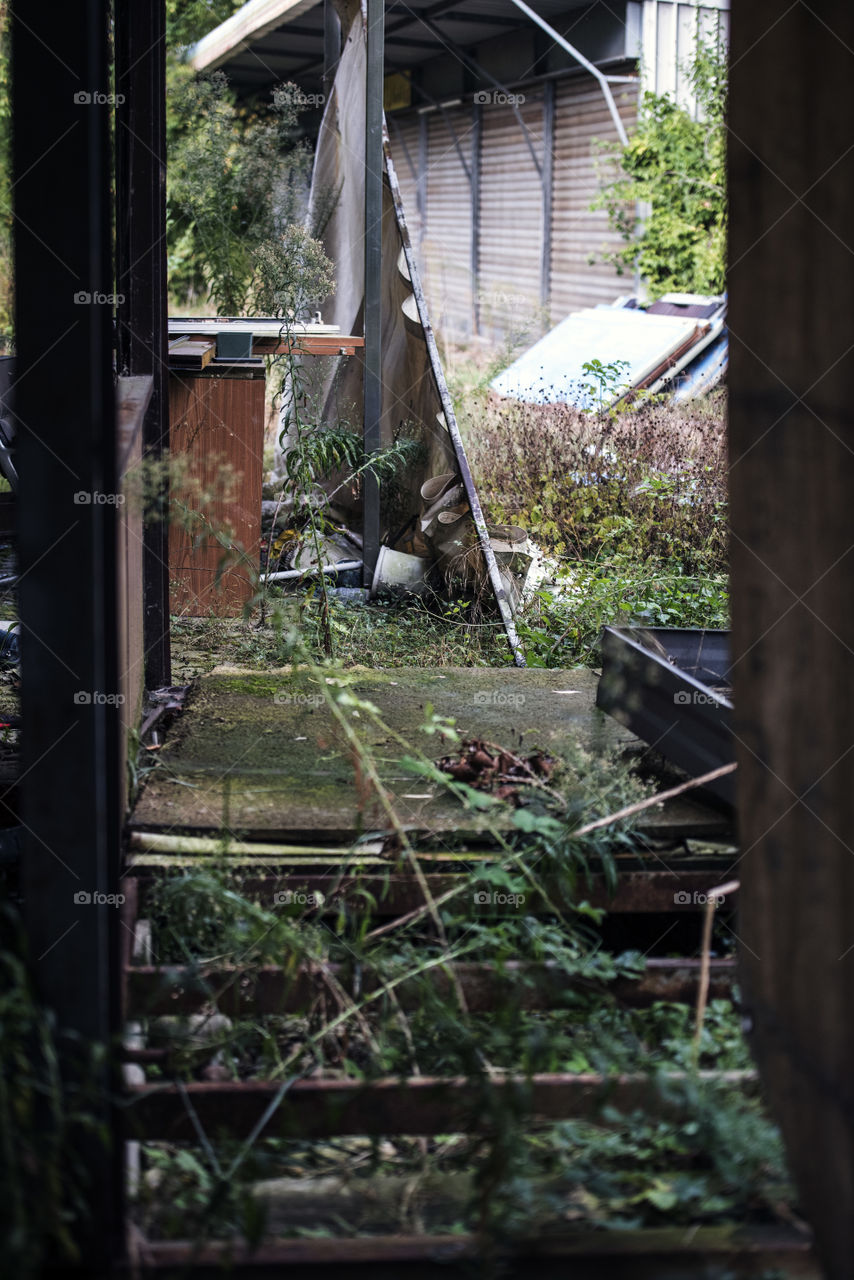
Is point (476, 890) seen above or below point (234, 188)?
below

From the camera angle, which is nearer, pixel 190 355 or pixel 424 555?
pixel 190 355

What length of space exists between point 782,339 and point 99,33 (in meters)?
1.16

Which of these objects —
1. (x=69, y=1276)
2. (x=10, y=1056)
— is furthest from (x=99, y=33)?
(x=69, y=1276)

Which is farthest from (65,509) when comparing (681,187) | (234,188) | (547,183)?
(547,183)

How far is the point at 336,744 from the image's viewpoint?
3.90 m

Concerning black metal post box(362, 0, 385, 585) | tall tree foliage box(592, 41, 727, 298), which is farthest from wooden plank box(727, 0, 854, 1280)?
tall tree foliage box(592, 41, 727, 298)

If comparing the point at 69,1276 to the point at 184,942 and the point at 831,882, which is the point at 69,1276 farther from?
the point at 831,882

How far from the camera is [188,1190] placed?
2.29m

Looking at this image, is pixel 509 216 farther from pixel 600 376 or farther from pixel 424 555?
pixel 424 555

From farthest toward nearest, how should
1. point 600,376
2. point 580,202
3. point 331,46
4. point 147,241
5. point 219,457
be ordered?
point 580,202 → point 331,46 → point 600,376 → point 219,457 → point 147,241

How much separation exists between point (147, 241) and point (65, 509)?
263 cm

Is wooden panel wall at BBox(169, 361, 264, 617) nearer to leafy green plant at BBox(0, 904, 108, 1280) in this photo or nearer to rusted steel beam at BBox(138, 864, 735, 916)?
rusted steel beam at BBox(138, 864, 735, 916)

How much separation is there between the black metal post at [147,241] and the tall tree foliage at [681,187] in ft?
26.2

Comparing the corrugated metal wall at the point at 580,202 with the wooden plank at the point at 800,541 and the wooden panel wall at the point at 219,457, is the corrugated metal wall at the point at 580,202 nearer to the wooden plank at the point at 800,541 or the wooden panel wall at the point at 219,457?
the wooden panel wall at the point at 219,457
